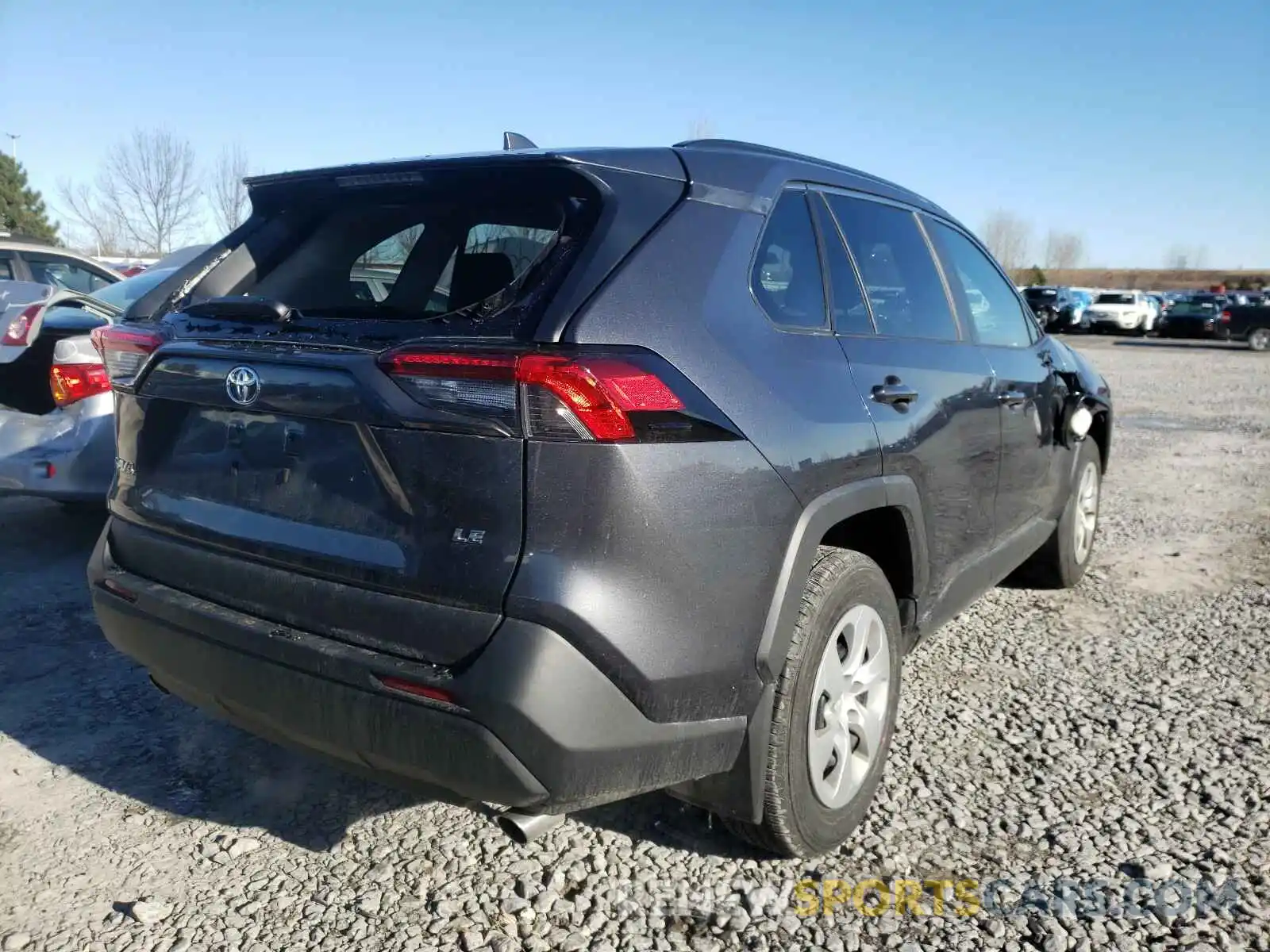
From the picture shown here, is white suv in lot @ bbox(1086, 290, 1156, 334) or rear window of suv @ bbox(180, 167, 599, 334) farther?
white suv in lot @ bbox(1086, 290, 1156, 334)

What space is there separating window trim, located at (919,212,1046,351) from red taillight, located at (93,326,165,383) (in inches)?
105

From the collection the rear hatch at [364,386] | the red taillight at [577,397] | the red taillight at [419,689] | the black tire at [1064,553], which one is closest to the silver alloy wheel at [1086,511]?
the black tire at [1064,553]

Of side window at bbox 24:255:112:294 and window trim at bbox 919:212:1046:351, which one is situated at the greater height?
window trim at bbox 919:212:1046:351

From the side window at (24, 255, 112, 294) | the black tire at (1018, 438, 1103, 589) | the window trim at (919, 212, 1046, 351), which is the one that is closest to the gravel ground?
the black tire at (1018, 438, 1103, 589)

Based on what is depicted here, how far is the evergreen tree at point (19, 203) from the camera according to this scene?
169 feet

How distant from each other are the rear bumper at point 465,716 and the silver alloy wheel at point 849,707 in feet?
1.32

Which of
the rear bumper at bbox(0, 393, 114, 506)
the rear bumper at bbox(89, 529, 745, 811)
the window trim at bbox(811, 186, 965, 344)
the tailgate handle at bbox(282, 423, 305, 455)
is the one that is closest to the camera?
the rear bumper at bbox(89, 529, 745, 811)

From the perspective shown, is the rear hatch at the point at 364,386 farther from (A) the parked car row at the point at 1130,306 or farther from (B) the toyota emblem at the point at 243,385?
(A) the parked car row at the point at 1130,306

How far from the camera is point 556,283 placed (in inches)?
82.9

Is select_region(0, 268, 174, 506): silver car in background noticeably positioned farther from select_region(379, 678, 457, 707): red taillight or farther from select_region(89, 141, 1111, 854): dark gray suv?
select_region(379, 678, 457, 707): red taillight

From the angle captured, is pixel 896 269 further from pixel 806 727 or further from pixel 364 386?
pixel 364 386

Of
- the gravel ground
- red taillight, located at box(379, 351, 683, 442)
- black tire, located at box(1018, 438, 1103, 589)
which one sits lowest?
the gravel ground

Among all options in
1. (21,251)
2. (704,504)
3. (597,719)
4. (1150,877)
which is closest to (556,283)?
(704,504)

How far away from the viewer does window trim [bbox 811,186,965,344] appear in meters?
3.03
